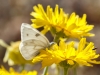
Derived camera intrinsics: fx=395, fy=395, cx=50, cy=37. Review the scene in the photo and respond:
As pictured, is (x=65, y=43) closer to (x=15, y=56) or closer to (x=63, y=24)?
(x=63, y=24)

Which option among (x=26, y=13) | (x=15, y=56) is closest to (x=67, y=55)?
(x=15, y=56)

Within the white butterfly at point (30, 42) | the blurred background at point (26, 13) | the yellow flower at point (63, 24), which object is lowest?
the white butterfly at point (30, 42)

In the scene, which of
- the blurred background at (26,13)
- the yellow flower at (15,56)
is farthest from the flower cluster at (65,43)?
the blurred background at (26,13)

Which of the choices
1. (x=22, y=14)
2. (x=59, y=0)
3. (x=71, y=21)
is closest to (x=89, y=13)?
(x=59, y=0)

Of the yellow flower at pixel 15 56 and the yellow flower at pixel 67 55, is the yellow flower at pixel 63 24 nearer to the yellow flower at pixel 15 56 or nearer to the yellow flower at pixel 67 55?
the yellow flower at pixel 67 55

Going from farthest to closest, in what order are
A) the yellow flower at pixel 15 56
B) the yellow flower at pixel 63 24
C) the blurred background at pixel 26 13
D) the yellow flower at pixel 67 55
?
the blurred background at pixel 26 13
the yellow flower at pixel 15 56
the yellow flower at pixel 63 24
the yellow flower at pixel 67 55

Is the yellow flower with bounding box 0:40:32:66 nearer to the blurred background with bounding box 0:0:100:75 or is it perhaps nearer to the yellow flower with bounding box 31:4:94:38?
the yellow flower with bounding box 31:4:94:38

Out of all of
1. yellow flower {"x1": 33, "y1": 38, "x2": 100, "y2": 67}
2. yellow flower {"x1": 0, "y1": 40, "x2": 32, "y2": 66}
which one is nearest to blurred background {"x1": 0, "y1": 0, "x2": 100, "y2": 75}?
yellow flower {"x1": 0, "y1": 40, "x2": 32, "y2": 66}
